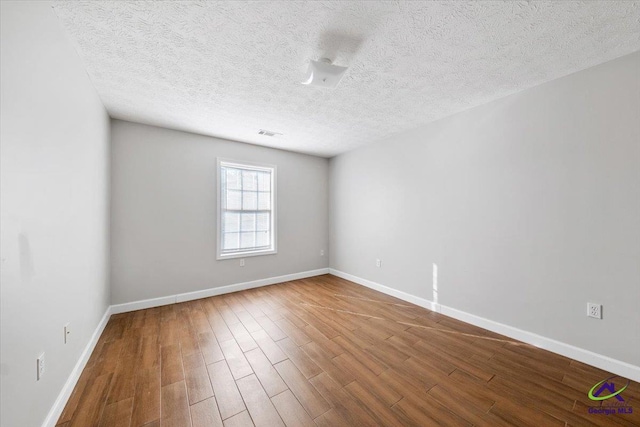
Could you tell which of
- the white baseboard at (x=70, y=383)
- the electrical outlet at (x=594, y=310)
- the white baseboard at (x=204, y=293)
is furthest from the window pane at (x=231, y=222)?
the electrical outlet at (x=594, y=310)

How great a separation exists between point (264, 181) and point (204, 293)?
2.05m

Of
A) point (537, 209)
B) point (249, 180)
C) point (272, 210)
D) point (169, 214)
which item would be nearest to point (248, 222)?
point (272, 210)

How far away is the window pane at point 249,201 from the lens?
157 inches

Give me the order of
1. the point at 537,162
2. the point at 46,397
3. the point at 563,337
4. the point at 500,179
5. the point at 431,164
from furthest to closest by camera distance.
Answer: the point at 431,164 < the point at 500,179 < the point at 537,162 < the point at 563,337 < the point at 46,397

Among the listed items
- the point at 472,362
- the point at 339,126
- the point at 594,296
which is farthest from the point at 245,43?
the point at 594,296

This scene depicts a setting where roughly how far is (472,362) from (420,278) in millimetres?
1271

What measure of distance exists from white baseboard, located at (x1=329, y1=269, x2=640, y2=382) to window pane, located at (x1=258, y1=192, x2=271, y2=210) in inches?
104

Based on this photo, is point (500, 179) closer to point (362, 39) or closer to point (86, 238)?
point (362, 39)

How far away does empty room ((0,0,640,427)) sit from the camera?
1.34 metres

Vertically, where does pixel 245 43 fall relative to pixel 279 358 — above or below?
above

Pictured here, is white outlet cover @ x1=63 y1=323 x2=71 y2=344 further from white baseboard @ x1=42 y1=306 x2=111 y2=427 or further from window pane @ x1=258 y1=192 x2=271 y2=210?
window pane @ x1=258 y1=192 x2=271 y2=210

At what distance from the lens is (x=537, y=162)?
2182 millimetres

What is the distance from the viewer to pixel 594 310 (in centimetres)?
188

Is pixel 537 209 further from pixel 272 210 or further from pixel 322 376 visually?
pixel 272 210
